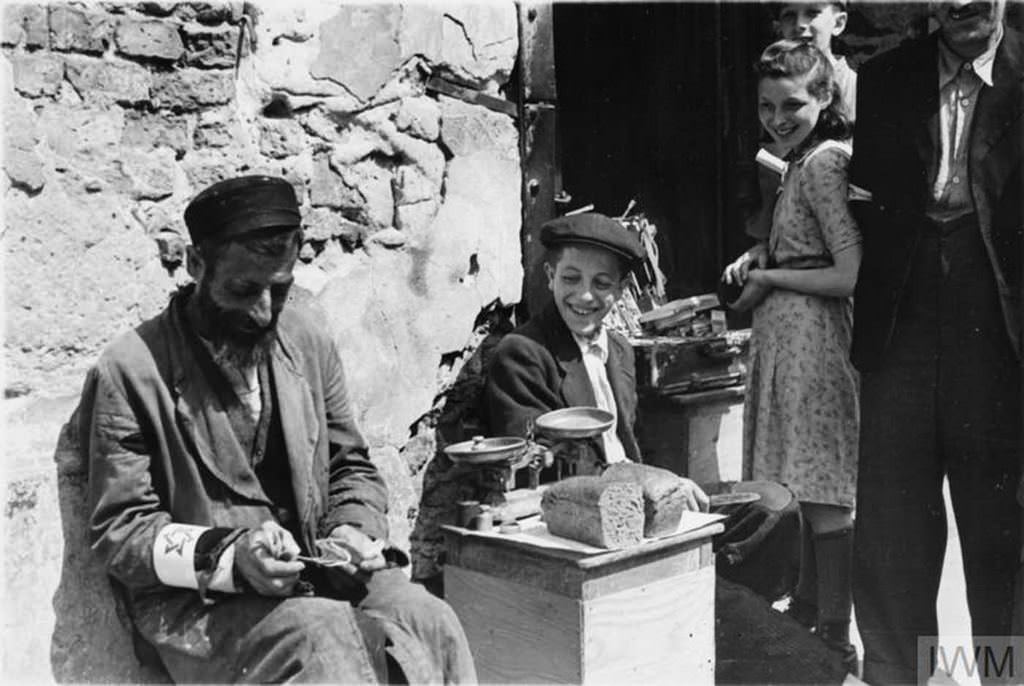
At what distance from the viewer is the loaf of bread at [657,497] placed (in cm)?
294

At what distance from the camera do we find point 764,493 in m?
3.55

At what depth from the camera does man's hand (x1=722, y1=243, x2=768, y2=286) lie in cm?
404

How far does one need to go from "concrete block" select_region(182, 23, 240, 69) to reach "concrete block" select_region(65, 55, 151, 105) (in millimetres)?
138

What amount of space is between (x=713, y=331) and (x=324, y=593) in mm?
2593

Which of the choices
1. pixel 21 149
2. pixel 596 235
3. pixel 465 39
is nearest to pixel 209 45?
pixel 21 149

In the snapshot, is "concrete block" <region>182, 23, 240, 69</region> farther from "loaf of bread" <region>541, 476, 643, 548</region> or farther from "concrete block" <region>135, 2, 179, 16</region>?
"loaf of bread" <region>541, 476, 643, 548</region>

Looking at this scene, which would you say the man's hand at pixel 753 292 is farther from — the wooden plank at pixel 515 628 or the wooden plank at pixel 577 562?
the wooden plank at pixel 515 628

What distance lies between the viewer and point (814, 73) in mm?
3816

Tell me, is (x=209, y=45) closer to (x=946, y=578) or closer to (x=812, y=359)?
(x=812, y=359)

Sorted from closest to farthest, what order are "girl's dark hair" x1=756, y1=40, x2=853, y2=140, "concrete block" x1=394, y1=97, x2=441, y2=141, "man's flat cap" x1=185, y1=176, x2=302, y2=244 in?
"man's flat cap" x1=185, y1=176, x2=302, y2=244 → "concrete block" x1=394, y1=97, x2=441, y2=141 → "girl's dark hair" x1=756, y1=40, x2=853, y2=140

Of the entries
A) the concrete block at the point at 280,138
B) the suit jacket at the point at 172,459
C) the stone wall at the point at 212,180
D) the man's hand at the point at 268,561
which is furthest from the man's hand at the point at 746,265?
the man's hand at the point at 268,561

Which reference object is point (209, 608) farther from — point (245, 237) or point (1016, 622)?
point (1016, 622)

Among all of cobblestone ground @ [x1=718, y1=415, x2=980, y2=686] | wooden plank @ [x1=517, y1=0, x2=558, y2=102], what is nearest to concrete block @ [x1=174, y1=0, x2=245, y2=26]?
wooden plank @ [x1=517, y1=0, x2=558, y2=102]

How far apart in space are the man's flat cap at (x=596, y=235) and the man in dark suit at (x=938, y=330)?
34.1 inches
